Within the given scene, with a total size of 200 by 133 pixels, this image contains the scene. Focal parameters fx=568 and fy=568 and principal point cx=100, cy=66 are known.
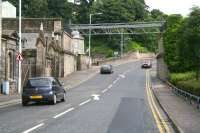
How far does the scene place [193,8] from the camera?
37375 mm

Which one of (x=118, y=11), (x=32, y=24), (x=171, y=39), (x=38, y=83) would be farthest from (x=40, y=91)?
(x=118, y=11)

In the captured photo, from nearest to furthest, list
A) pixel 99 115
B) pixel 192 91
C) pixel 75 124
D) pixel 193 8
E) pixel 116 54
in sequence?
pixel 75 124, pixel 99 115, pixel 192 91, pixel 193 8, pixel 116 54

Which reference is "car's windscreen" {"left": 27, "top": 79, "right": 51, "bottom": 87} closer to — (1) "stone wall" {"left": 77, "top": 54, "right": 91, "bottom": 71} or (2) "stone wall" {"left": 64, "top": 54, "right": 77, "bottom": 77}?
(2) "stone wall" {"left": 64, "top": 54, "right": 77, "bottom": 77}

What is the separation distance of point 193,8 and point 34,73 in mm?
27035

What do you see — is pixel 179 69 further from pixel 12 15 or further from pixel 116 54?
pixel 116 54

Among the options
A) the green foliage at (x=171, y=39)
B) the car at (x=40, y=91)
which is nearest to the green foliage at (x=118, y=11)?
the green foliage at (x=171, y=39)

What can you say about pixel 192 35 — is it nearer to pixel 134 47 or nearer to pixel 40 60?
pixel 40 60

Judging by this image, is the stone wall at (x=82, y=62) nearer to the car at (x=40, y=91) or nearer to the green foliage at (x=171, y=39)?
the green foliage at (x=171, y=39)

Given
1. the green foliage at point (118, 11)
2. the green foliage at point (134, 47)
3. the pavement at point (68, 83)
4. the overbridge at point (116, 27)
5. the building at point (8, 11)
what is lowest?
the pavement at point (68, 83)

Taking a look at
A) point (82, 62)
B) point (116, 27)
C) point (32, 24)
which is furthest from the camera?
point (116, 27)

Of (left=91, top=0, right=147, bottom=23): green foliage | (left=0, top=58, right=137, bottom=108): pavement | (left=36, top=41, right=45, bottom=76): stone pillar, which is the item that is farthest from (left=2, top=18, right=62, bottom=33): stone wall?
(left=91, top=0, right=147, bottom=23): green foliage

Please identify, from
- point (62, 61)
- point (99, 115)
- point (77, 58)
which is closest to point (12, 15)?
point (77, 58)

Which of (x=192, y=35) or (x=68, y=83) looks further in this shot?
(x=68, y=83)

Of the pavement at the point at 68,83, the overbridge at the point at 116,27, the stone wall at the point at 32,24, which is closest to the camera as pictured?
the pavement at the point at 68,83
